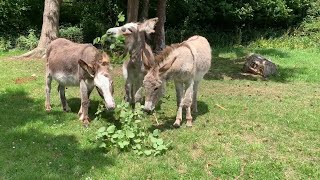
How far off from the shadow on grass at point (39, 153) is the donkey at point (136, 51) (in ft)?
5.31

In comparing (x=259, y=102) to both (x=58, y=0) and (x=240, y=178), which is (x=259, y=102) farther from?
(x=58, y=0)

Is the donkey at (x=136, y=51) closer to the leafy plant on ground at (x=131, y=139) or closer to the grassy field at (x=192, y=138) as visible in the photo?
the grassy field at (x=192, y=138)

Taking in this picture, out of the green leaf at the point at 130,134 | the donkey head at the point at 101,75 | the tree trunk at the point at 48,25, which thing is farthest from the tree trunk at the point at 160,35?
the green leaf at the point at 130,134

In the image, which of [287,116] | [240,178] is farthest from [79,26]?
[240,178]

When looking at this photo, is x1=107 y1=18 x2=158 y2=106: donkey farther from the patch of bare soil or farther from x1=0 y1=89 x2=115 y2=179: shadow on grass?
the patch of bare soil

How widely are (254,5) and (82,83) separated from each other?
15.0 m

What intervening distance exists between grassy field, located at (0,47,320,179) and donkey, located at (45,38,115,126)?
2.05 ft

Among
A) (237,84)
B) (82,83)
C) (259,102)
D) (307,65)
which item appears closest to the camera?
(82,83)

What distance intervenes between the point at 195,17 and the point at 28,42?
8455 millimetres

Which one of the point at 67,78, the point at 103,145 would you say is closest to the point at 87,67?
the point at 67,78

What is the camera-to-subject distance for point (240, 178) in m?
5.98

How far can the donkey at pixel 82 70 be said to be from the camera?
7.29m

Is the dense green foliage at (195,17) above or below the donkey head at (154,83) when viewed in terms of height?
above

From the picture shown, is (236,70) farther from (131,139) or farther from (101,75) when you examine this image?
(131,139)
